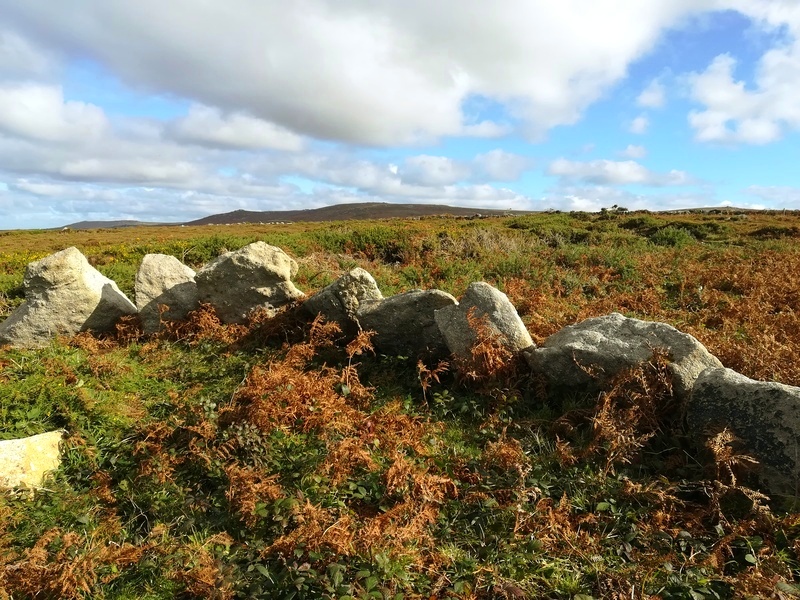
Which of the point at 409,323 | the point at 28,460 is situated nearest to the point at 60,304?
the point at 28,460

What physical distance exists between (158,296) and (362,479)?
21.7 ft

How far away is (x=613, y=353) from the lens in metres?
6.80

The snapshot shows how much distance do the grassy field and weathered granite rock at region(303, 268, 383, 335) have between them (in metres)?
0.52

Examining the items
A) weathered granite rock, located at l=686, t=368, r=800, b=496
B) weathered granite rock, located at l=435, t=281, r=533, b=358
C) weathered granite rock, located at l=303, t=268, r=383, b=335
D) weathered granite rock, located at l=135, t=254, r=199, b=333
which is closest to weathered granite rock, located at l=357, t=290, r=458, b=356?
weathered granite rock, located at l=435, t=281, r=533, b=358

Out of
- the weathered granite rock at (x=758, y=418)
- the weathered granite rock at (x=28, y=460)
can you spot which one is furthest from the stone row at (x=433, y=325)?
the weathered granite rock at (x=28, y=460)

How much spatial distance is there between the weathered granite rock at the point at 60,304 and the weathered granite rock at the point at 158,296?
0.43 meters

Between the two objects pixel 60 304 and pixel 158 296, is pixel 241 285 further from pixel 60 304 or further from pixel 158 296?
pixel 60 304

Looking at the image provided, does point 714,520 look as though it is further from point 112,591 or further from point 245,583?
point 112,591

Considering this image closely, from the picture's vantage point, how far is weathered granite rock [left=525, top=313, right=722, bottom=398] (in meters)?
6.48

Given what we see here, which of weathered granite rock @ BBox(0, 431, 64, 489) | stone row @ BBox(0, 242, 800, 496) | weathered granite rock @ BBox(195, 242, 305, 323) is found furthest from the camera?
weathered granite rock @ BBox(195, 242, 305, 323)

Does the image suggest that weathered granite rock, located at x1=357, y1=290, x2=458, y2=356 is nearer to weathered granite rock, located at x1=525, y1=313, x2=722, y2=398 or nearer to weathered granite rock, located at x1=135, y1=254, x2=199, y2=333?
weathered granite rock, located at x1=525, y1=313, x2=722, y2=398

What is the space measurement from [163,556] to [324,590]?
1.60 metres

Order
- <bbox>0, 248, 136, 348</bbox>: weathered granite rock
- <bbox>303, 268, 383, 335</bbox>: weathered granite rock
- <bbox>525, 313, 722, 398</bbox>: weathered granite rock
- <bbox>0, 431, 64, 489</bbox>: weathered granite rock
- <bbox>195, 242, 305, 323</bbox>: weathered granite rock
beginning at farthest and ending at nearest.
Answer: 1. <bbox>195, 242, 305, 323</bbox>: weathered granite rock
2. <bbox>0, 248, 136, 348</bbox>: weathered granite rock
3. <bbox>303, 268, 383, 335</bbox>: weathered granite rock
4. <bbox>525, 313, 722, 398</bbox>: weathered granite rock
5. <bbox>0, 431, 64, 489</bbox>: weathered granite rock

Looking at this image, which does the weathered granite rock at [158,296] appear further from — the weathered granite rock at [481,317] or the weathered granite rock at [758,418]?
the weathered granite rock at [758,418]
